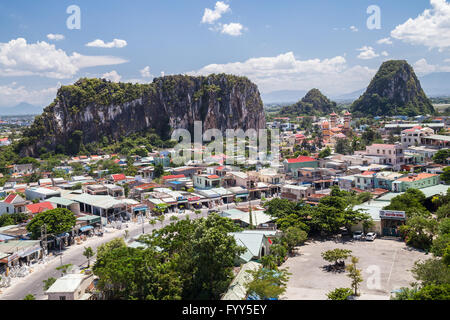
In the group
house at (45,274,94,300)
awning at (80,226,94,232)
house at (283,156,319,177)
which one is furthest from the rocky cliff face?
house at (45,274,94,300)

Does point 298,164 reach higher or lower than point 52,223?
higher

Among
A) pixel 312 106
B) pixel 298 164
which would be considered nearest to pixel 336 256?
pixel 298 164

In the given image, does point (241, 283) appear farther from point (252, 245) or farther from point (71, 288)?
point (71, 288)

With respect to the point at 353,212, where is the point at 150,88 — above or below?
above

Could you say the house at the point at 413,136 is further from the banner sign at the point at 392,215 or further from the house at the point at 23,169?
the house at the point at 23,169
